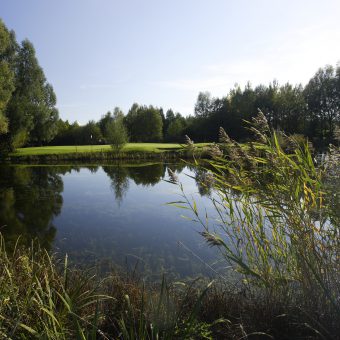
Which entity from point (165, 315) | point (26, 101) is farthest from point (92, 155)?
point (165, 315)

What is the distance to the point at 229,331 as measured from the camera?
3.06 m

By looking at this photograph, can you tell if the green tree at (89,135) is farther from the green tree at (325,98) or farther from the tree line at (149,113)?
the green tree at (325,98)

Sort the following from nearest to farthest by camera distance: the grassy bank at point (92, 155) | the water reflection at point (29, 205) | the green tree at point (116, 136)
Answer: the water reflection at point (29, 205)
the grassy bank at point (92, 155)
the green tree at point (116, 136)

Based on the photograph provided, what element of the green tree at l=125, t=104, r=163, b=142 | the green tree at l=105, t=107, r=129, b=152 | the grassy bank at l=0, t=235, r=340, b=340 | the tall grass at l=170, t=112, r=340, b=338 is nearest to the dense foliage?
the green tree at l=105, t=107, r=129, b=152

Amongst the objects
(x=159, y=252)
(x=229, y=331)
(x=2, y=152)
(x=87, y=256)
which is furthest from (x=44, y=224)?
(x=2, y=152)

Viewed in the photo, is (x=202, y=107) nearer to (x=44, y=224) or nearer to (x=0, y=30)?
(x=0, y=30)

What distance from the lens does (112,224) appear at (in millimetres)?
11680

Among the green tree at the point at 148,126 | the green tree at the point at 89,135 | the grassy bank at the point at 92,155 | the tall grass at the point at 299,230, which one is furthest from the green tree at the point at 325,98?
the tall grass at the point at 299,230

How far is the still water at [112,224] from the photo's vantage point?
7734 millimetres

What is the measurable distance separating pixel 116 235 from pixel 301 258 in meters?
7.95

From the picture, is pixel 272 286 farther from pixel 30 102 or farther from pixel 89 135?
pixel 89 135

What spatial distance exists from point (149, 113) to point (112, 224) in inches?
2192

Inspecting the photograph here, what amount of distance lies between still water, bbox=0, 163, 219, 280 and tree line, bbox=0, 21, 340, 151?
9428mm

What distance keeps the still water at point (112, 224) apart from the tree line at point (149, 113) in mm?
9428
